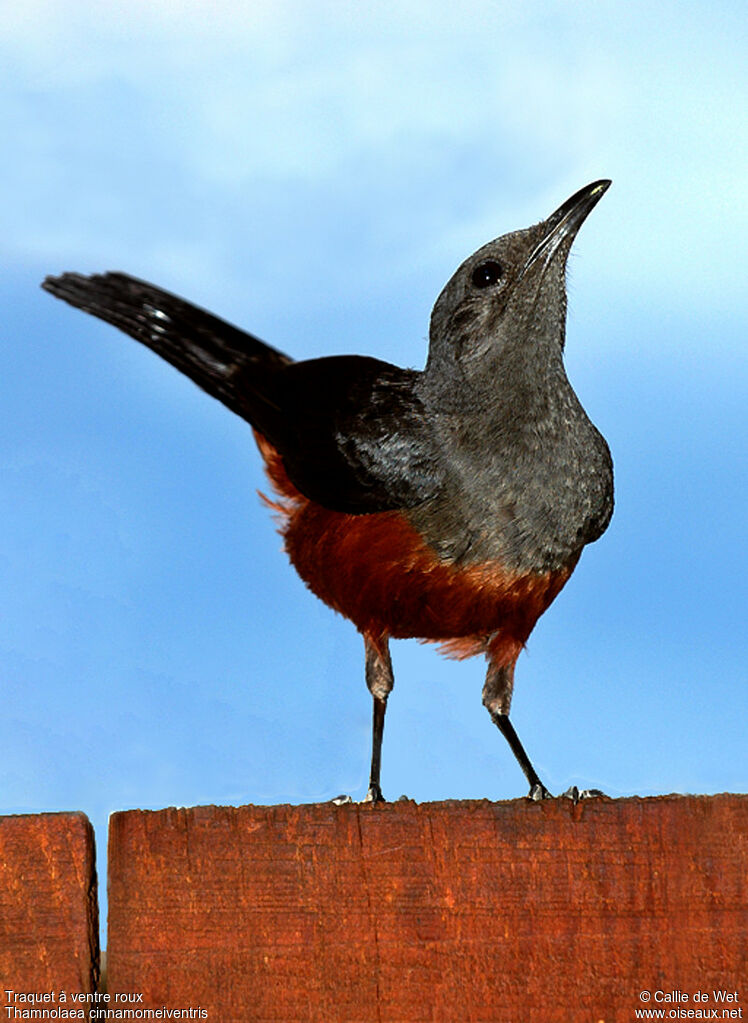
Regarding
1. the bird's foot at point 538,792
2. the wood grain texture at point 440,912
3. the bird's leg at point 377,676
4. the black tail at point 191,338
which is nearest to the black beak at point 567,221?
the black tail at point 191,338

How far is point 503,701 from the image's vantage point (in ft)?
13.0

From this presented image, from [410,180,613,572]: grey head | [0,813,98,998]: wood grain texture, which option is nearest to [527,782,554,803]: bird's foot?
[410,180,613,572]: grey head

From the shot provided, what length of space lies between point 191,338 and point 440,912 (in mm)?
2349

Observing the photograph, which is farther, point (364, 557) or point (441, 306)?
point (441, 306)

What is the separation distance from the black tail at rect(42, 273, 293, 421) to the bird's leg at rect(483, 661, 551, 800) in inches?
48.4

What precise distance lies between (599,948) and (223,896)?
33.2 inches

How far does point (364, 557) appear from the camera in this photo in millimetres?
3725

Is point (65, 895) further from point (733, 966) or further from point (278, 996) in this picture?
point (733, 966)

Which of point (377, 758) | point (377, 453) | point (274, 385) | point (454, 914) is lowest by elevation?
point (454, 914)

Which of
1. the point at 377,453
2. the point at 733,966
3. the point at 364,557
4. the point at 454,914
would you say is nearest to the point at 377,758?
the point at 364,557

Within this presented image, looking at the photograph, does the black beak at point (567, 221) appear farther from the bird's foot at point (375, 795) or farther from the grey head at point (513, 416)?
the bird's foot at point (375, 795)

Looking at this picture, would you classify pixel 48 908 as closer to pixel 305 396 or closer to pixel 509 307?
pixel 305 396

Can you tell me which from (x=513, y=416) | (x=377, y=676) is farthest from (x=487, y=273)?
(x=377, y=676)

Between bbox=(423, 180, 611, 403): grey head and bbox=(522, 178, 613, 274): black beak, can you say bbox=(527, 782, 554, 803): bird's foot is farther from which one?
bbox=(522, 178, 613, 274): black beak
